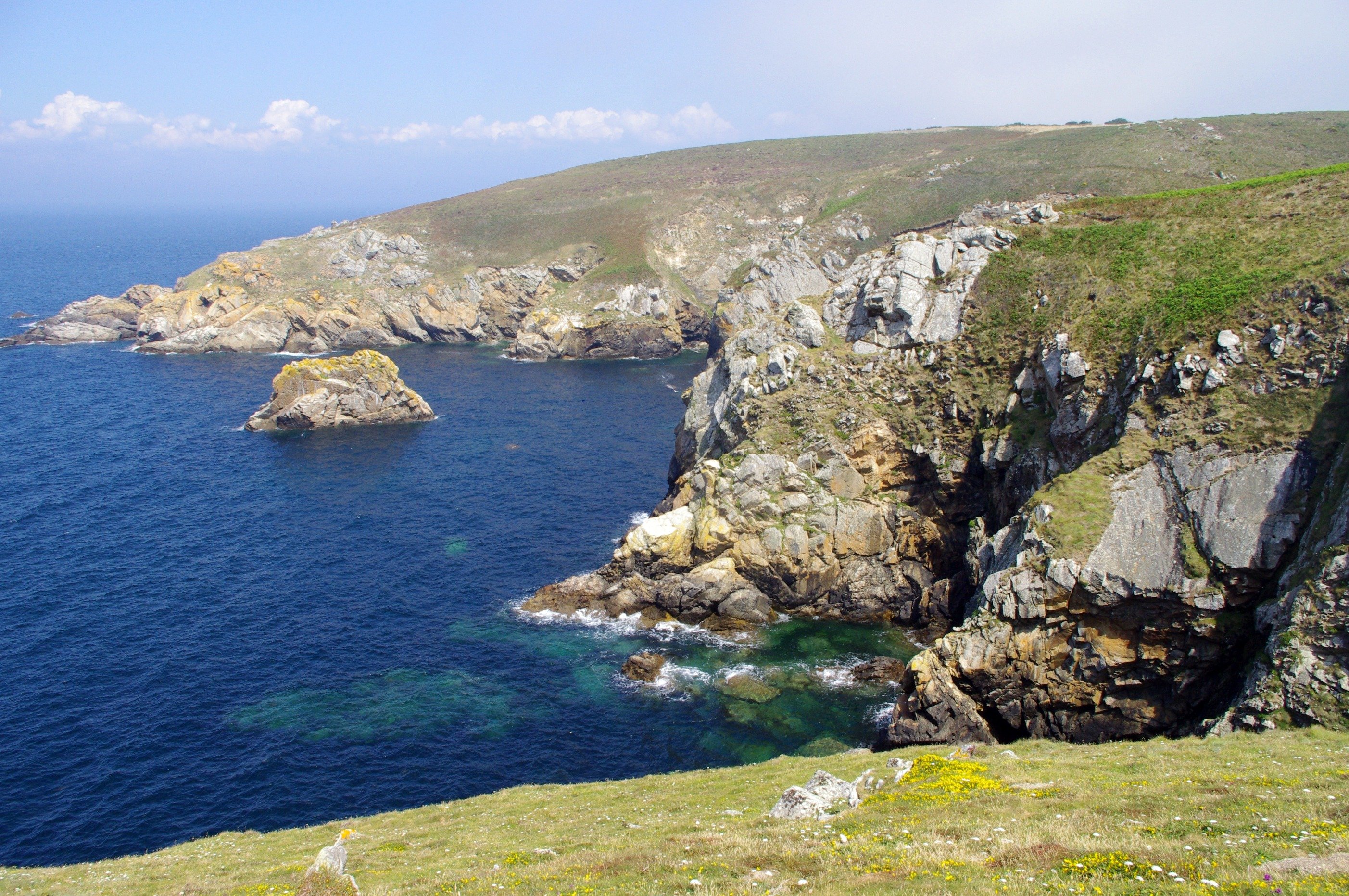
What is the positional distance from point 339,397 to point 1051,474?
92.2 metres

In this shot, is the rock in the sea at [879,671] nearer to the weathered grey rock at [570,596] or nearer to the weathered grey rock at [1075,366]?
the weathered grey rock at [570,596]

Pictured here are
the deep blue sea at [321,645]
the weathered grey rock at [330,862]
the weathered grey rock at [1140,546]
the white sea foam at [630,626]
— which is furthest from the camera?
the white sea foam at [630,626]

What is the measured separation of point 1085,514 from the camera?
45031 mm

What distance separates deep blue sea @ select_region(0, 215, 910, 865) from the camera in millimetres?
44125

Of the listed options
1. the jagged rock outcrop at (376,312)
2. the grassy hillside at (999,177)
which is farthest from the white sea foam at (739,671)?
the grassy hillside at (999,177)

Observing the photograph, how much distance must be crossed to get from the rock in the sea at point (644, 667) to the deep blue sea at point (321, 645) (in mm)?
1019

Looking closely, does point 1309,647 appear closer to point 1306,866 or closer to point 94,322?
point 1306,866

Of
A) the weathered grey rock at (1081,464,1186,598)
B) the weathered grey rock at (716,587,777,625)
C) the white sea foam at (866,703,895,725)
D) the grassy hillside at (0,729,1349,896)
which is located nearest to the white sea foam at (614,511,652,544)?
the weathered grey rock at (716,587,777,625)

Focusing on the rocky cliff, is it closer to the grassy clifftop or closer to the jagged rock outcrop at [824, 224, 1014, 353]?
the grassy clifftop

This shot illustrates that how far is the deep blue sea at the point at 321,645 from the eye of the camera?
44125 mm

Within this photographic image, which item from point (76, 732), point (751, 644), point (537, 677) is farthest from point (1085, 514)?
point (76, 732)

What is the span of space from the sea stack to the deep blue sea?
5609mm

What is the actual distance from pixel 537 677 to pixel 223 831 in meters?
20.4

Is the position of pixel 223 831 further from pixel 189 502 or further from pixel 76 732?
pixel 189 502
